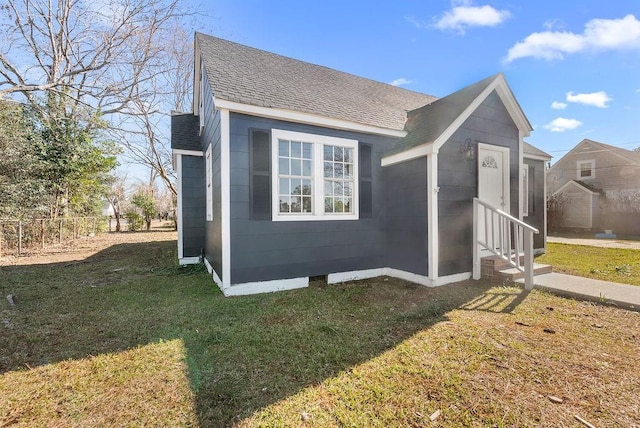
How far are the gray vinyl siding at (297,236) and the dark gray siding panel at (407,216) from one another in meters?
0.11

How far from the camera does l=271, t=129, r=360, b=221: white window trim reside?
516 cm

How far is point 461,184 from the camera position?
18.5 ft

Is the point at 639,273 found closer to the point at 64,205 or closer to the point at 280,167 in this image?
the point at 280,167

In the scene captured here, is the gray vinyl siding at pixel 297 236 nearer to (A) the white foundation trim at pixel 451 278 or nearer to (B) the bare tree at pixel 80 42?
(A) the white foundation trim at pixel 451 278

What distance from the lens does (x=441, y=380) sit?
239 cm

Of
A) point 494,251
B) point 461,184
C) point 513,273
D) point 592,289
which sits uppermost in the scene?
point 461,184

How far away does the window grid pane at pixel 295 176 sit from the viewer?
17.5 ft

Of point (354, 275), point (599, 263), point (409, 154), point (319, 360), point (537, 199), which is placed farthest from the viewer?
point (537, 199)

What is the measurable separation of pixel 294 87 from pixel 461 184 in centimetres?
399

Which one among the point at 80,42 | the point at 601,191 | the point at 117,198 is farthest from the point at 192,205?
the point at 601,191

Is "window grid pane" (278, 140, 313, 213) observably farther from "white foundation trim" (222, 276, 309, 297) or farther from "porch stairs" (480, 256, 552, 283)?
"porch stairs" (480, 256, 552, 283)

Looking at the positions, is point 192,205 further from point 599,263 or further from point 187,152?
point 599,263

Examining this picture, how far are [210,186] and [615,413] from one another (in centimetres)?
678

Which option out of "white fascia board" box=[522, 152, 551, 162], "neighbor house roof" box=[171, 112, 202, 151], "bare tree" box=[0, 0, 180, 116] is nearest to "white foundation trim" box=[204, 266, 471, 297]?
"neighbor house roof" box=[171, 112, 202, 151]
